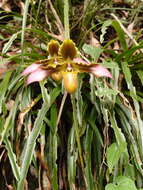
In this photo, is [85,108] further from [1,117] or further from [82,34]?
[82,34]

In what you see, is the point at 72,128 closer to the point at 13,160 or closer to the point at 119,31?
the point at 13,160

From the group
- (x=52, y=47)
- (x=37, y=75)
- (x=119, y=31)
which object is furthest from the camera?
(x=119, y=31)

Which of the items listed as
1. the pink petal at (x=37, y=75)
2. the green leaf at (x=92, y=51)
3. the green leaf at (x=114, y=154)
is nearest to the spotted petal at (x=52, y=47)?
the pink petal at (x=37, y=75)

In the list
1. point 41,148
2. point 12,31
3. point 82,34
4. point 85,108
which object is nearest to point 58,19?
point 82,34

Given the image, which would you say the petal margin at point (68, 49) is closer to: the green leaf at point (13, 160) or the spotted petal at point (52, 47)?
the spotted petal at point (52, 47)

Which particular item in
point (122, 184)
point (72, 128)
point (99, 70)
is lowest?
point (122, 184)

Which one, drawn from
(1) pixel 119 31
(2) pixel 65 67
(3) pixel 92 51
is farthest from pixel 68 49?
(1) pixel 119 31

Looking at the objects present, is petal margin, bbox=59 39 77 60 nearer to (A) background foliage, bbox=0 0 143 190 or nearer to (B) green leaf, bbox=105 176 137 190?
(A) background foliage, bbox=0 0 143 190
